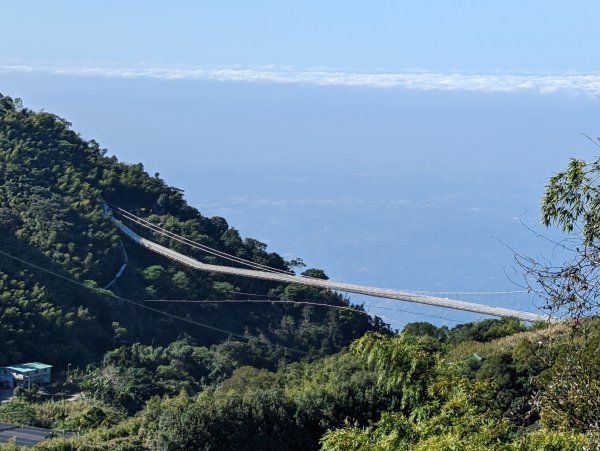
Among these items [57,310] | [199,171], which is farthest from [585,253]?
[199,171]

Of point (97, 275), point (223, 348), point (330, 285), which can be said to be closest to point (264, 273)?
point (330, 285)

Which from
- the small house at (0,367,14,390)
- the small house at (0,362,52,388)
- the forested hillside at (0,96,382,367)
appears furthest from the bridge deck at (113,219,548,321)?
the small house at (0,367,14,390)

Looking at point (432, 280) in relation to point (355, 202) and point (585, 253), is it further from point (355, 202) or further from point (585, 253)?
point (585, 253)

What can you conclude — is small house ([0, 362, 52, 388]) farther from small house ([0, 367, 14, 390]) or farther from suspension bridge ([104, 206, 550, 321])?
suspension bridge ([104, 206, 550, 321])

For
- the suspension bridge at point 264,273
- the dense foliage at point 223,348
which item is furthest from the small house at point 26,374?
the suspension bridge at point 264,273

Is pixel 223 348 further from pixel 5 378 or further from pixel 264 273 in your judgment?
pixel 264 273
